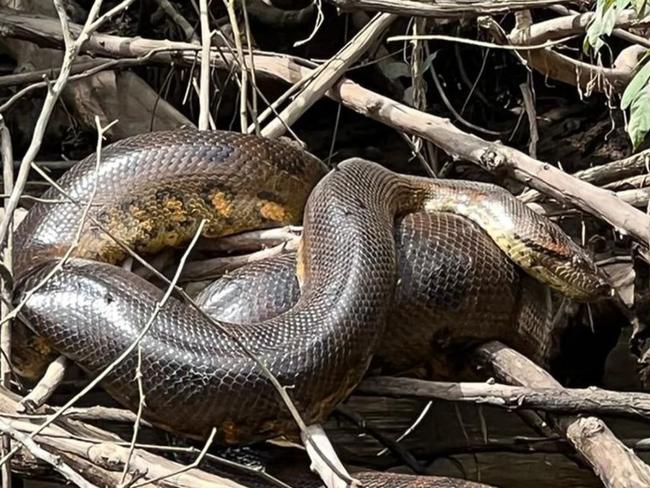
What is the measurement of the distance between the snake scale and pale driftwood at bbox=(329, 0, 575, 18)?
0.58 m

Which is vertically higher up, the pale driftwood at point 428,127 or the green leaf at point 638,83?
the green leaf at point 638,83

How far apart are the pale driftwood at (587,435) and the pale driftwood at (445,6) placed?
3.85ft

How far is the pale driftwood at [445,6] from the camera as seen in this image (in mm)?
4453

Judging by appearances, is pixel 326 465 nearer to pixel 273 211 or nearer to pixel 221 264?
pixel 221 264

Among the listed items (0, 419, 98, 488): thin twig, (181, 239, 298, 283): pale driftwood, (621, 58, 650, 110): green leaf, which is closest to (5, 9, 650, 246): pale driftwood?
(181, 239, 298, 283): pale driftwood

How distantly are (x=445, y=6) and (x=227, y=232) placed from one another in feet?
3.65

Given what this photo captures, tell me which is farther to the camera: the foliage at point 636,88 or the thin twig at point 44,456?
the foliage at point 636,88

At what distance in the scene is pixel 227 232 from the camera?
4.52 meters

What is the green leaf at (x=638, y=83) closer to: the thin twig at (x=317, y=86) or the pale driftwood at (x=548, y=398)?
the pale driftwood at (x=548, y=398)

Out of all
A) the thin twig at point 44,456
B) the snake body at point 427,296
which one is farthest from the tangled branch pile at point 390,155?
the snake body at point 427,296

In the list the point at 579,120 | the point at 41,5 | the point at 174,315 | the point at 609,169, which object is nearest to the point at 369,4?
the point at 609,169

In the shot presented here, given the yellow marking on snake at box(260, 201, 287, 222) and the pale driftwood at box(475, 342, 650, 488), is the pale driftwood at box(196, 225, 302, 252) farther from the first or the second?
the pale driftwood at box(475, 342, 650, 488)

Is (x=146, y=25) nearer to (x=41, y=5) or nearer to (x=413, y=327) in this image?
(x=41, y=5)

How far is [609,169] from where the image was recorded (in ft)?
16.1
